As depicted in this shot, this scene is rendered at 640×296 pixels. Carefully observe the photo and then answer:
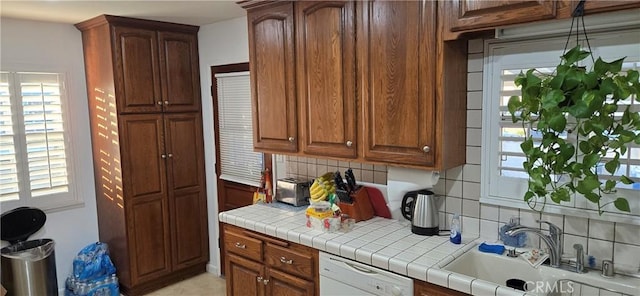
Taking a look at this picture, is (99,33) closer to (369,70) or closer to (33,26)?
(33,26)

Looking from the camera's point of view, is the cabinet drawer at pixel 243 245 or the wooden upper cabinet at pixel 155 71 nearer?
the cabinet drawer at pixel 243 245

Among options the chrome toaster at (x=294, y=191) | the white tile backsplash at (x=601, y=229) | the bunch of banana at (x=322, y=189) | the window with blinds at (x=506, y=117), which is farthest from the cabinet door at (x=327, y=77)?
the white tile backsplash at (x=601, y=229)

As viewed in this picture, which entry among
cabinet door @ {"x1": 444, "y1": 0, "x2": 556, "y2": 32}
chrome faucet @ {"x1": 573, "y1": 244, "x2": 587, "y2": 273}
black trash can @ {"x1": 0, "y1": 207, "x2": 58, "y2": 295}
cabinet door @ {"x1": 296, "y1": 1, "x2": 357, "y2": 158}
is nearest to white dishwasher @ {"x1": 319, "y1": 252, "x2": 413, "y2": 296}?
cabinet door @ {"x1": 296, "y1": 1, "x2": 357, "y2": 158}

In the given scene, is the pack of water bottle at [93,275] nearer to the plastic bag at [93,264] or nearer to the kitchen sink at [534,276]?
the plastic bag at [93,264]

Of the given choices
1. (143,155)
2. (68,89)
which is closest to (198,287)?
(143,155)

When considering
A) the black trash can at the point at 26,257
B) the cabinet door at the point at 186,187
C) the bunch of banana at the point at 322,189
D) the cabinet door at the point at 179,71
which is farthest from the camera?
the cabinet door at the point at 186,187

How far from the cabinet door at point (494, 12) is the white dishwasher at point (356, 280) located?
3.73ft

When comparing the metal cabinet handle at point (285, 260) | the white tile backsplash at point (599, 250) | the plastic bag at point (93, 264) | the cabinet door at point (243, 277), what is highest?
the white tile backsplash at point (599, 250)

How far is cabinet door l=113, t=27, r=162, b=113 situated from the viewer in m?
3.30

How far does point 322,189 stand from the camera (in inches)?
103

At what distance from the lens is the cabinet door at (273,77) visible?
2543 millimetres

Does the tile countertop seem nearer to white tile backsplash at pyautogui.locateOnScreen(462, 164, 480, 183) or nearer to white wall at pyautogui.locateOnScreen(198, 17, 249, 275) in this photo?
white tile backsplash at pyautogui.locateOnScreen(462, 164, 480, 183)

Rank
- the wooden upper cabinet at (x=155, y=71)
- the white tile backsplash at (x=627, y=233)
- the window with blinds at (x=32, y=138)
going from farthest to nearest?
the wooden upper cabinet at (x=155, y=71) < the window with blinds at (x=32, y=138) < the white tile backsplash at (x=627, y=233)

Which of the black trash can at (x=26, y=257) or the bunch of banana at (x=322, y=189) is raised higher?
the bunch of banana at (x=322, y=189)
